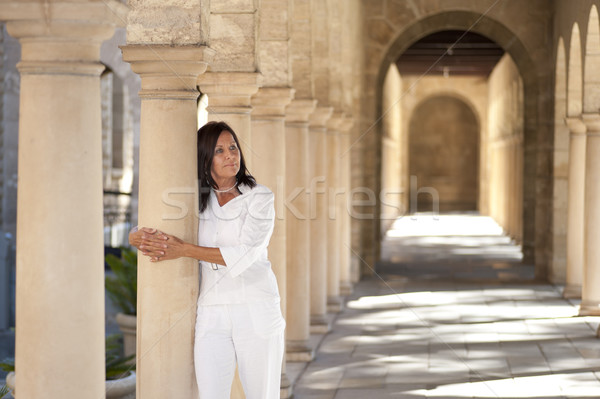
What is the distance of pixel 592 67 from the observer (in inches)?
439

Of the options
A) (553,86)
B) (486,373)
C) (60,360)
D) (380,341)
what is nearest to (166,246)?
(60,360)

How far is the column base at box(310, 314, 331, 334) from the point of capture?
1041 centimetres

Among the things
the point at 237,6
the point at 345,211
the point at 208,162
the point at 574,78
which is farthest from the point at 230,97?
the point at 574,78

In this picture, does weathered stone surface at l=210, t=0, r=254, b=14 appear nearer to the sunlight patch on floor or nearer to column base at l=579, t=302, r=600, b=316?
column base at l=579, t=302, r=600, b=316

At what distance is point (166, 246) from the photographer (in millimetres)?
4387

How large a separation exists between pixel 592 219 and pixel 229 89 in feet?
20.7

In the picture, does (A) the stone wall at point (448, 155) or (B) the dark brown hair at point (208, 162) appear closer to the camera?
(B) the dark brown hair at point (208, 162)

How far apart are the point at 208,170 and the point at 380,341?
19.3 ft

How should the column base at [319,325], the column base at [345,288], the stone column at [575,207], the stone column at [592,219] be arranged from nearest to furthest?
the column base at [319,325] → the stone column at [592,219] → the stone column at [575,207] → the column base at [345,288]

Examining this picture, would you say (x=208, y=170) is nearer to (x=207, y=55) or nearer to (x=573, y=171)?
(x=207, y=55)

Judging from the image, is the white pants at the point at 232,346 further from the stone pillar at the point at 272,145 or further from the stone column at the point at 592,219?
the stone column at the point at 592,219

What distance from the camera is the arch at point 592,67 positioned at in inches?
432

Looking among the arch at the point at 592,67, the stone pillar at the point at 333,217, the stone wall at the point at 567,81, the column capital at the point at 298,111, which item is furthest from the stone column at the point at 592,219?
the column capital at the point at 298,111

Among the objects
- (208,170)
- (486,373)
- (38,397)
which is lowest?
(486,373)
